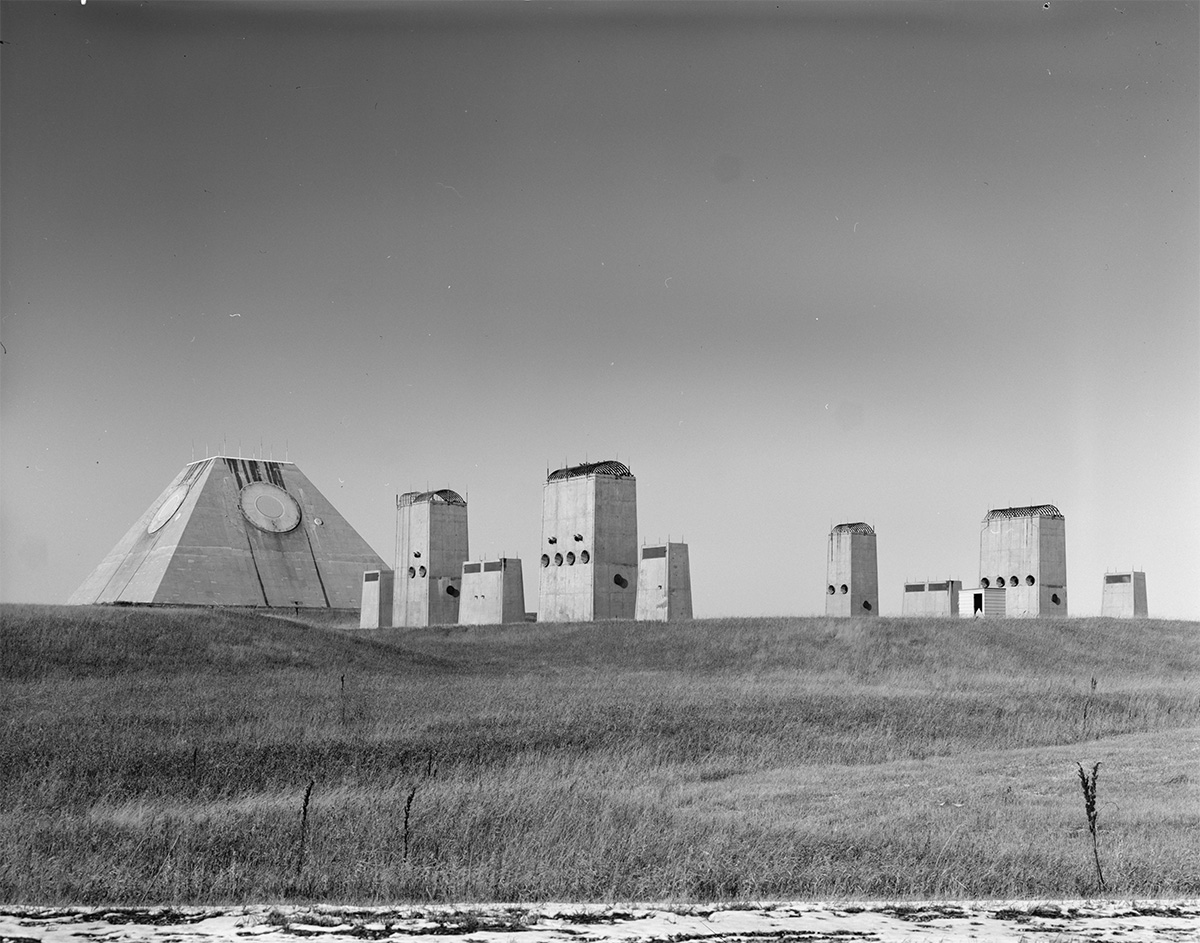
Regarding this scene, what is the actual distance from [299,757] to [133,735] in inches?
104

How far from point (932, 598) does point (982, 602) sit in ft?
10.1

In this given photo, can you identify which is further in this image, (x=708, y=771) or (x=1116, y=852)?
(x=708, y=771)

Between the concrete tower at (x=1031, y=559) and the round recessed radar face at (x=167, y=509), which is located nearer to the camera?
the concrete tower at (x=1031, y=559)

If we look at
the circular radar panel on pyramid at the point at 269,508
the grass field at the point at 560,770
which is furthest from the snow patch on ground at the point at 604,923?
the circular radar panel on pyramid at the point at 269,508

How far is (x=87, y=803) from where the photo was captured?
1224 cm

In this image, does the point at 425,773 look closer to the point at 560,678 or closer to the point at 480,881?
the point at 480,881

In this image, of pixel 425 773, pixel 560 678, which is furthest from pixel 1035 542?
pixel 425 773

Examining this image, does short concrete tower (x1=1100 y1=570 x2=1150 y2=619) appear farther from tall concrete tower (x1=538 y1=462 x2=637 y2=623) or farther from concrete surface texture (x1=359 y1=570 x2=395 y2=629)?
concrete surface texture (x1=359 y1=570 x2=395 y2=629)

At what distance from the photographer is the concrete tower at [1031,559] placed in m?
41.0

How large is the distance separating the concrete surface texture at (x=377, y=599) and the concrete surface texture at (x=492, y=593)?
18.2ft

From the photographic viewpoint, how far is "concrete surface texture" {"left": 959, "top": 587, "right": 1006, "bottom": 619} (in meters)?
42.2

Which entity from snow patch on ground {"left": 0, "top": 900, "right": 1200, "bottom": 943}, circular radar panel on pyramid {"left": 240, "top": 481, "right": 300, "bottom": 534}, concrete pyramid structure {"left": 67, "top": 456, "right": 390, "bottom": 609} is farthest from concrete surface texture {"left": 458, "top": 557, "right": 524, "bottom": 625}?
snow patch on ground {"left": 0, "top": 900, "right": 1200, "bottom": 943}

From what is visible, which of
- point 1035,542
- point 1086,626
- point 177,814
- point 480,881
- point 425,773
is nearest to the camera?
point 480,881

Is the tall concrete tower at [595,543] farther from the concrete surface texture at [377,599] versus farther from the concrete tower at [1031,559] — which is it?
the concrete tower at [1031,559]
